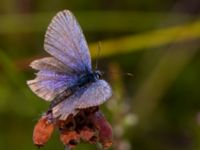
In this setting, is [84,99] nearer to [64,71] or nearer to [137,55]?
[64,71]

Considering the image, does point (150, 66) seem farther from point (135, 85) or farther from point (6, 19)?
point (6, 19)

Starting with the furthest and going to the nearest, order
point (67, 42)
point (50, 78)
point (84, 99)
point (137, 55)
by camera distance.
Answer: point (137, 55) < point (67, 42) < point (50, 78) < point (84, 99)

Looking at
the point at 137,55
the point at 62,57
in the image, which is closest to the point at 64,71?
the point at 62,57

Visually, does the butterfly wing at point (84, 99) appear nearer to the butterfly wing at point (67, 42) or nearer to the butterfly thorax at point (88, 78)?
the butterfly thorax at point (88, 78)

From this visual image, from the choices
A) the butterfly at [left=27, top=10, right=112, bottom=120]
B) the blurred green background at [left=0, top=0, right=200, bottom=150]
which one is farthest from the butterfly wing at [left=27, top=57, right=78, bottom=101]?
the blurred green background at [left=0, top=0, right=200, bottom=150]

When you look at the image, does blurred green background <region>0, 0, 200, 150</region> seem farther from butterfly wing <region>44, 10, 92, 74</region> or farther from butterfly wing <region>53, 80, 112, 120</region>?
butterfly wing <region>53, 80, 112, 120</region>

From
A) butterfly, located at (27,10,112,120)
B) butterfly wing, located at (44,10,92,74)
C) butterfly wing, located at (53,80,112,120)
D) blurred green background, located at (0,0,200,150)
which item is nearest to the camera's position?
butterfly wing, located at (53,80,112,120)

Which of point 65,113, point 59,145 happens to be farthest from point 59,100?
point 59,145
